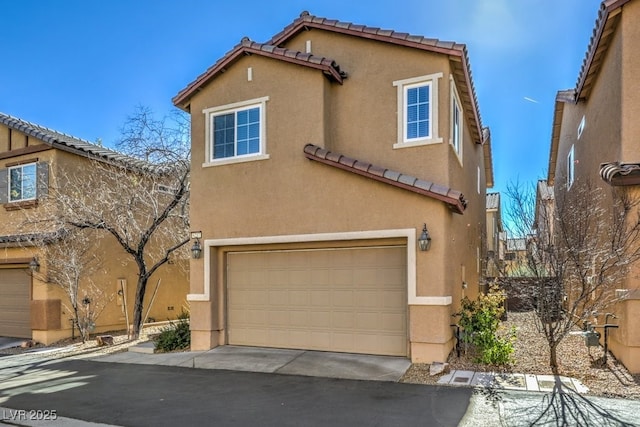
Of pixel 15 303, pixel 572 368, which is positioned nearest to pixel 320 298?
pixel 572 368

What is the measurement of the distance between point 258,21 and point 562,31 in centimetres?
872

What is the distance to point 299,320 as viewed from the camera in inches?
435

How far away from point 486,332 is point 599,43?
21.9 feet

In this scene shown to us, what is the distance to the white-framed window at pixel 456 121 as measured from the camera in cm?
1087

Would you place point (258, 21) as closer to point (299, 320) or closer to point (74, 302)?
point (299, 320)

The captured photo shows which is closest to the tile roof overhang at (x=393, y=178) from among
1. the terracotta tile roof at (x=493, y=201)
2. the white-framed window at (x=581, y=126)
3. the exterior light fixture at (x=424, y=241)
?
the exterior light fixture at (x=424, y=241)

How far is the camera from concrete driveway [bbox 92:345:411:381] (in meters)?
9.13

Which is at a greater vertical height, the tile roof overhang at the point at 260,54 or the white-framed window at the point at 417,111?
the tile roof overhang at the point at 260,54

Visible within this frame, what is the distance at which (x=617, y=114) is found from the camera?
31.1 ft

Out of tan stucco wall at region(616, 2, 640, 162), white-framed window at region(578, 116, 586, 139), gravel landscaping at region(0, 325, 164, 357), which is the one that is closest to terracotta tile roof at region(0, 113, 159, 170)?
gravel landscaping at region(0, 325, 164, 357)

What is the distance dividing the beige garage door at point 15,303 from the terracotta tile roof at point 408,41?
11.6 m

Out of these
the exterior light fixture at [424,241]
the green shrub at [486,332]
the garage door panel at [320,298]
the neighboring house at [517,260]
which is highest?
the exterior light fixture at [424,241]

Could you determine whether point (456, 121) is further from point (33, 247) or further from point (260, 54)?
point (33, 247)

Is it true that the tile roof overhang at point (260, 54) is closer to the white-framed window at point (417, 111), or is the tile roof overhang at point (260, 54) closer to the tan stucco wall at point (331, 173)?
the tan stucco wall at point (331, 173)
